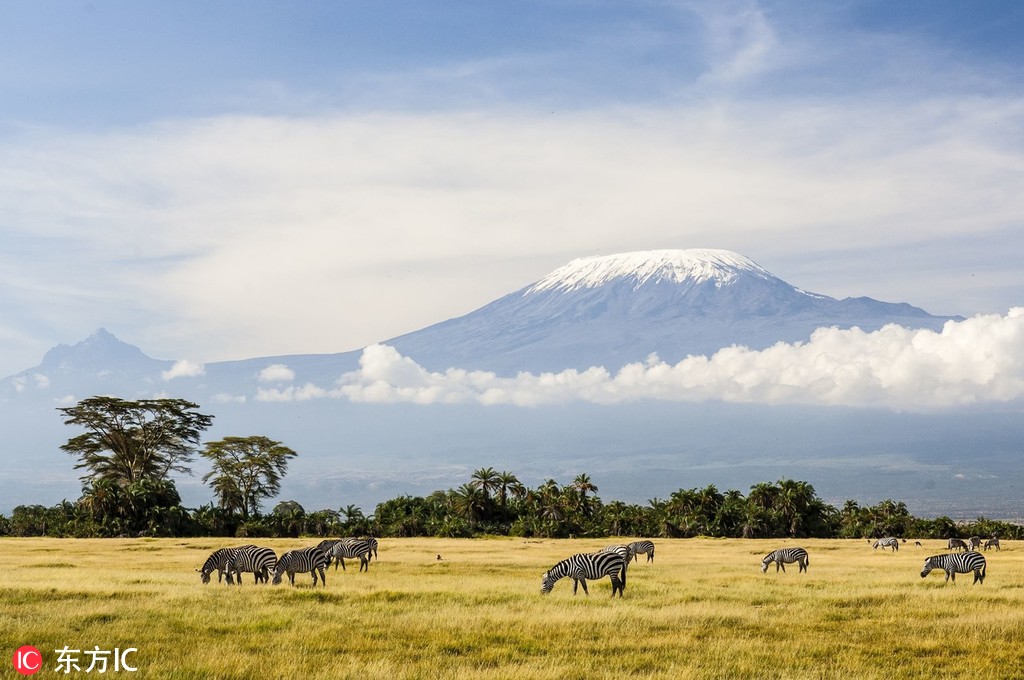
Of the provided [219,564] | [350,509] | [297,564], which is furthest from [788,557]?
[350,509]

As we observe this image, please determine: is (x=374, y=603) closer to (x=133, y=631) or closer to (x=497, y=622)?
(x=497, y=622)

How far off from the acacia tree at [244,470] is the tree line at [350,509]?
0.11 metres

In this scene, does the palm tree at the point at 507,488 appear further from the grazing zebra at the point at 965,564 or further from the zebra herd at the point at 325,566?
the grazing zebra at the point at 965,564

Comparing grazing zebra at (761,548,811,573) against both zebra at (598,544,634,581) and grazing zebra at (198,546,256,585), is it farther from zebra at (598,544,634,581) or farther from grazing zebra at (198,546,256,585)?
grazing zebra at (198,546,256,585)

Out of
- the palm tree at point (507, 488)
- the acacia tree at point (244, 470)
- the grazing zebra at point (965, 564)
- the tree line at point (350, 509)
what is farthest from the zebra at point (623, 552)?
the acacia tree at point (244, 470)

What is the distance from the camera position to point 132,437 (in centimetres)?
9900

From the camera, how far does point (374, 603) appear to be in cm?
2823

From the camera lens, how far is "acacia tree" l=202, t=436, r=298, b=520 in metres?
99.7

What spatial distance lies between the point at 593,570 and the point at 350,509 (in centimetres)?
7288

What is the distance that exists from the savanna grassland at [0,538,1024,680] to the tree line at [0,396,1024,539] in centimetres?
5520

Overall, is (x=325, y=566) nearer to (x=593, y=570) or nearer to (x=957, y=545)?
(x=593, y=570)

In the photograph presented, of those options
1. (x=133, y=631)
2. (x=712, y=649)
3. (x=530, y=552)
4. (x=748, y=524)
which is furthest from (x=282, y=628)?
(x=748, y=524)

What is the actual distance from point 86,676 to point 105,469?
284 feet

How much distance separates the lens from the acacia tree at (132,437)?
3797 inches
